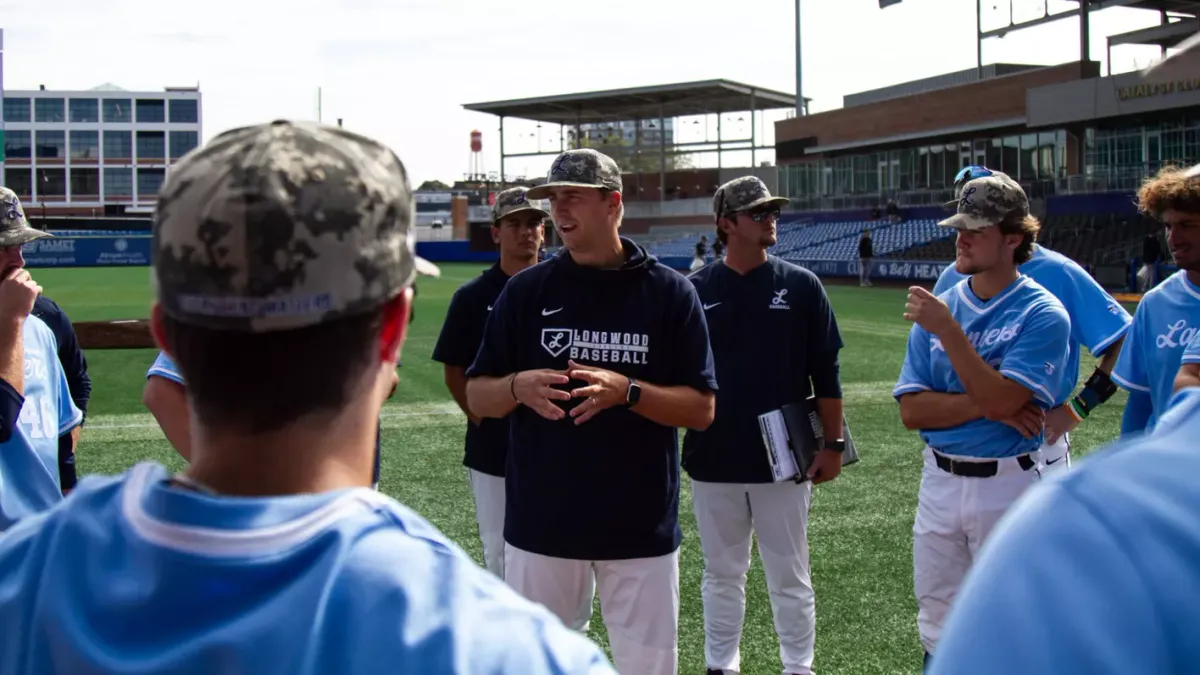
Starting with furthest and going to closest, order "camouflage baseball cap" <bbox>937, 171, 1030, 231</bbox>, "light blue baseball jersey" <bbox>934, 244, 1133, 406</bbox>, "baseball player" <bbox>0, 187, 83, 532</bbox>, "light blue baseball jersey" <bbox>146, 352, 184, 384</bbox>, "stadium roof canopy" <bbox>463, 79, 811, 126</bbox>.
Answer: "stadium roof canopy" <bbox>463, 79, 811, 126</bbox>, "light blue baseball jersey" <bbox>934, 244, 1133, 406</bbox>, "camouflage baseball cap" <bbox>937, 171, 1030, 231</bbox>, "light blue baseball jersey" <bbox>146, 352, 184, 384</bbox>, "baseball player" <bbox>0, 187, 83, 532</bbox>

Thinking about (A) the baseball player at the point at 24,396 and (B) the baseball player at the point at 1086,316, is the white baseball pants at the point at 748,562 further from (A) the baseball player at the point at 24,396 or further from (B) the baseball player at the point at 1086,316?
(A) the baseball player at the point at 24,396

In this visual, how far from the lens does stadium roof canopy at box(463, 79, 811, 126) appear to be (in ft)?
210

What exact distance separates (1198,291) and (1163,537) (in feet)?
13.2

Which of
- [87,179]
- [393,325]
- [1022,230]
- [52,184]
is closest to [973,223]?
[1022,230]

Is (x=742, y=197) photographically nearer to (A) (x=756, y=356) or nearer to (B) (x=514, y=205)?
(A) (x=756, y=356)

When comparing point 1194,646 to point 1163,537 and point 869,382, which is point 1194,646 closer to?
point 1163,537

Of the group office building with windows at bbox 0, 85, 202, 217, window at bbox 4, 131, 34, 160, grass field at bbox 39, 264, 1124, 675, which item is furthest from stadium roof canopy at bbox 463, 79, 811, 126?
window at bbox 4, 131, 34, 160

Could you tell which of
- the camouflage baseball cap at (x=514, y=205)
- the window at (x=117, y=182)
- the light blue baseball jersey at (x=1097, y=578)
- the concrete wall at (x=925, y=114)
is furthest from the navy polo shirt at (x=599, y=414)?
the window at (x=117, y=182)

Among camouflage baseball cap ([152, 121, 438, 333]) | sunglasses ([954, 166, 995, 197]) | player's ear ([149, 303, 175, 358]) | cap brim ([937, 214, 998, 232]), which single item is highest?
sunglasses ([954, 166, 995, 197])

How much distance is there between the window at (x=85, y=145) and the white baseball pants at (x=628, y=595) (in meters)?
120

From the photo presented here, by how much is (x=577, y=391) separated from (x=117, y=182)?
119 m

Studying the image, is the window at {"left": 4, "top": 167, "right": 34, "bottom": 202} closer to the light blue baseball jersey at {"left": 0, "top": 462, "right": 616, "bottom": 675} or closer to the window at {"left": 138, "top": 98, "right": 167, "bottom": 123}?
the window at {"left": 138, "top": 98, "right": 167, "bottom": 123}

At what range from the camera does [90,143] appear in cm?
11156

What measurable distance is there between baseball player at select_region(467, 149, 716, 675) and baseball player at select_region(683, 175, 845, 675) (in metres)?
0.98
